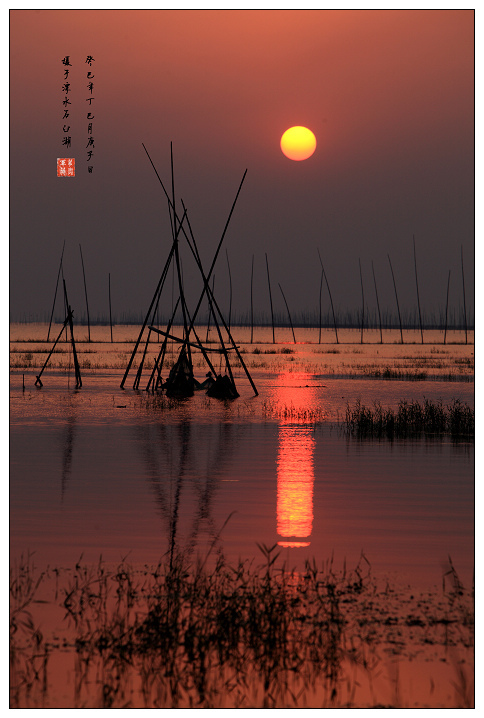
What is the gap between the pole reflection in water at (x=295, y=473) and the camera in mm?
8305

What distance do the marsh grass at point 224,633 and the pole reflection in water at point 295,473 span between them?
1.40 m

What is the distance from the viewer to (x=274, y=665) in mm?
5047

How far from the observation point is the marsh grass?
4836 mm

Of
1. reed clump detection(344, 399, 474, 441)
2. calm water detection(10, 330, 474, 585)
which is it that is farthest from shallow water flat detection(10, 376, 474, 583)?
reed clump detection(344, 399, 474, 441)

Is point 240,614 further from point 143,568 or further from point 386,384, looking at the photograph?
point 386,384

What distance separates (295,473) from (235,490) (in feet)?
4.52

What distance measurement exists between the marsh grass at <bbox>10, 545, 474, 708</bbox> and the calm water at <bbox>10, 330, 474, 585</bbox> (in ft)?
2.00

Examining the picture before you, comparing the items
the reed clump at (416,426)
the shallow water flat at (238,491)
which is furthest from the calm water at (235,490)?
the reed clump at (416,426)

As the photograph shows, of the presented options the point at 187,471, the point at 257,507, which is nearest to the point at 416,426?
the point at 187,471

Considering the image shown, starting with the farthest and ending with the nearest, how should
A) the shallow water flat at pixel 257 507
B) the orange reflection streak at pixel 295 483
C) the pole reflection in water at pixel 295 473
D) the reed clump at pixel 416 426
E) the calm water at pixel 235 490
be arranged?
the reed clump at pixel 416 426 < the orange reflection streak at pixel 295 483 < the pole reflection in water at pixel 295 473 < the calm water at pixel 235 490 < the shallow water flat at pixel 257 507

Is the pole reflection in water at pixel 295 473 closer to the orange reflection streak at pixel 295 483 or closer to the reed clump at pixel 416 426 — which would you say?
the orange reflection streak at pixel 295 483

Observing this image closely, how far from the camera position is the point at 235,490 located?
10336 mm

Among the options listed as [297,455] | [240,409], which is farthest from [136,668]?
[240,409]

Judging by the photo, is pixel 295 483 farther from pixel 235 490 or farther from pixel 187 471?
pixel 187 471
